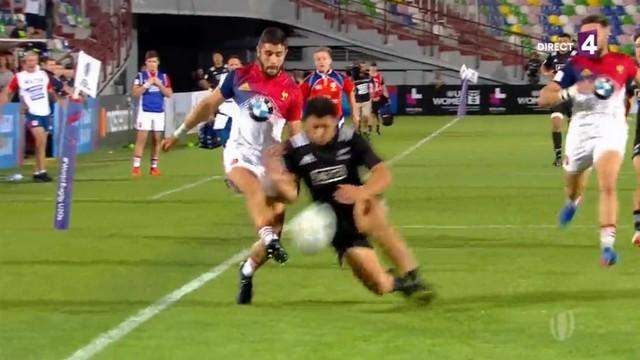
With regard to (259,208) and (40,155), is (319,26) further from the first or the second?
(259,208)

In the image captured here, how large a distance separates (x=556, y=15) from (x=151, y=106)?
33.0 meters

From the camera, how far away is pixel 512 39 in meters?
55.5

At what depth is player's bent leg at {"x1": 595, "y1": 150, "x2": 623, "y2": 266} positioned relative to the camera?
1178 cm

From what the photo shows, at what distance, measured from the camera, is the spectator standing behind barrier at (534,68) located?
4812cm

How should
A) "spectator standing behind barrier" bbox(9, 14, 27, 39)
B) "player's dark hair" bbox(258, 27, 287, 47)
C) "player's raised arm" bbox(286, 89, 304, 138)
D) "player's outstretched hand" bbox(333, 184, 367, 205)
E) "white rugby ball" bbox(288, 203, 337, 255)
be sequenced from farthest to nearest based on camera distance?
"spectator standing behind barrier" bbox(9, 14, 27, 39) < "player's raised arm" bbox(286, 89, 304, 138) < "player's dark hair" bbox(258, 27, 287, 47) < "white rugby ball" bbox(288, 203, 337, 255) < "player's outstretched hand" bbox(333, 184, 367, 205)

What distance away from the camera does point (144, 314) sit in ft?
32.1

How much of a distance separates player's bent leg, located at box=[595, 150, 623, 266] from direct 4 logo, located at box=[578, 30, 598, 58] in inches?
33.4

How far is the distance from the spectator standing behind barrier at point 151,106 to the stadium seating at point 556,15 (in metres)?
31.1

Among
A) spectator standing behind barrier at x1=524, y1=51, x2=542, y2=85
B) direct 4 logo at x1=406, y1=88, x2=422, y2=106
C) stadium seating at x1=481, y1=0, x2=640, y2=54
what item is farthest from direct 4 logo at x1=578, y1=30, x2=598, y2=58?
stadium seating at x1=481, y1=0, x2=640, y2=54

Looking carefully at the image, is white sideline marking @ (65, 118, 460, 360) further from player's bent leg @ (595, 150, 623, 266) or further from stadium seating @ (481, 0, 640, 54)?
stadium seating @ (481, 0, 640, 54)

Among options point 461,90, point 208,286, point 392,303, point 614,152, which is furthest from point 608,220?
point 461,90

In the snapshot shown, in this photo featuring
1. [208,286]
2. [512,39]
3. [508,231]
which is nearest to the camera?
[208,286]

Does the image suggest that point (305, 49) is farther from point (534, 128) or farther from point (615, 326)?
point (615, 326)

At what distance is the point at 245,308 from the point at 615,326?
2.55 meters
